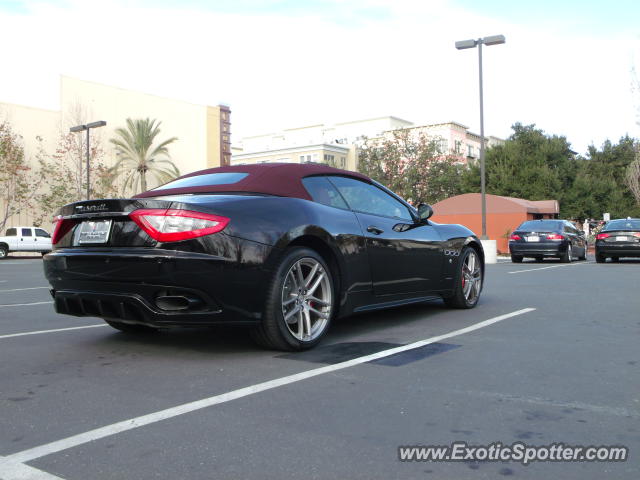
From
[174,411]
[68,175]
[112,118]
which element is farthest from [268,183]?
[112,118]

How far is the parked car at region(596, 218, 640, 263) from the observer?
689 inches

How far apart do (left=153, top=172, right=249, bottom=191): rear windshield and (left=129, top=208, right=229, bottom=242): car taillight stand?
2.73ft

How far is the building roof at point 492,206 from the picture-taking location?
30484 mm

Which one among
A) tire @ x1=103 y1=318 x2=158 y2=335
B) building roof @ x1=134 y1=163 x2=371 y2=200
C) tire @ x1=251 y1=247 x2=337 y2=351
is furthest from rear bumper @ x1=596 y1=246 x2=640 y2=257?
tire @ x1=103 y1=318 x2=158 y2=335

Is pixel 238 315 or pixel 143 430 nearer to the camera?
pixel 143 430

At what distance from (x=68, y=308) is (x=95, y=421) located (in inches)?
68.7

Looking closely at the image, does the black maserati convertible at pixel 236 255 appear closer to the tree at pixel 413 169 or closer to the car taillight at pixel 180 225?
the car taillight at pixel 180 225

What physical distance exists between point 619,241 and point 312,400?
16723 millimetres

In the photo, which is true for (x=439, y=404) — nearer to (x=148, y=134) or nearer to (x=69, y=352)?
(x=69, y=352)

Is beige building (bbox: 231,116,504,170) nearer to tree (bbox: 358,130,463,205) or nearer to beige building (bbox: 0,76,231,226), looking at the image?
tree (bbox: 358,130,463,205)

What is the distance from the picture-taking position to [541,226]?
747 inches

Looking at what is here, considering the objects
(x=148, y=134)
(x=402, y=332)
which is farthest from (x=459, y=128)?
(x=402, y=332)

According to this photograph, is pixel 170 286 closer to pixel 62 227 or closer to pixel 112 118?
pixel 62 227

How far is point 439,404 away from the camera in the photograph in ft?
10.5
